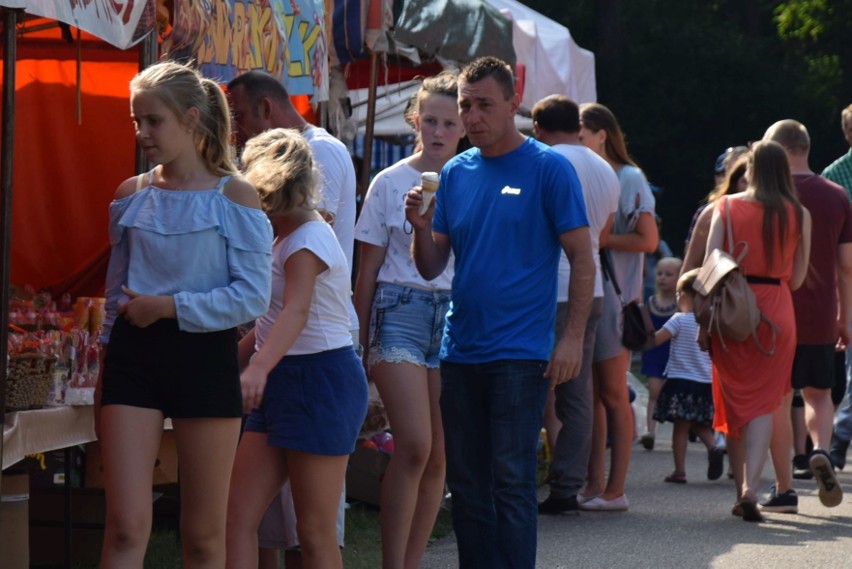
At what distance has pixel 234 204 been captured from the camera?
438 cm

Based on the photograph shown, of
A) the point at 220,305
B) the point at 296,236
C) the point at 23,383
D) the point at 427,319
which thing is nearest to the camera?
the point at 220,305

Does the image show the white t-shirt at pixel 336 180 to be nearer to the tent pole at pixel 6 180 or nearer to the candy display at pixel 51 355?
the tent pole at pixel 6 180

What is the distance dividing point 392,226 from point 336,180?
0.62 meters

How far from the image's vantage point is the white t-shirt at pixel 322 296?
15.5 feet

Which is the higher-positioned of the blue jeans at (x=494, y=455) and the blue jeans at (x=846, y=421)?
the blue jeans at (x=494, y=455)

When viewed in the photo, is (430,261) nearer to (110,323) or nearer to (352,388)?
(352,388)

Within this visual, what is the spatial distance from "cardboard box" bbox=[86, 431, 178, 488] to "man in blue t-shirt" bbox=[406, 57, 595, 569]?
1533 millimetres

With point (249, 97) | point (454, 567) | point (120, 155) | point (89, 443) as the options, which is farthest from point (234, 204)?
point (120, 155)

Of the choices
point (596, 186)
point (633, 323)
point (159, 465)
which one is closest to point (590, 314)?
point (633, 323)

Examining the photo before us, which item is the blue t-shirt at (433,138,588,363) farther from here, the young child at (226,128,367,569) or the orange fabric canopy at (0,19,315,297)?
the orange fabric canopy at (0,19,315,297)

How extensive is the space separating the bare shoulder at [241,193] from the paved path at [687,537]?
8.91ft

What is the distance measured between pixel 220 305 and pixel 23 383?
1.45 meters

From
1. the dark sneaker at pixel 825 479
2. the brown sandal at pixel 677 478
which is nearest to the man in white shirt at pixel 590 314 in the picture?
the dark sneaker at pixel 825 479

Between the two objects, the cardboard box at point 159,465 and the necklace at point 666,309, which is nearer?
the cardboard box at point 159,465
